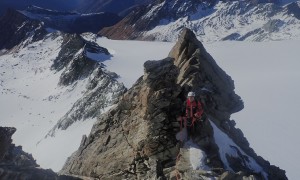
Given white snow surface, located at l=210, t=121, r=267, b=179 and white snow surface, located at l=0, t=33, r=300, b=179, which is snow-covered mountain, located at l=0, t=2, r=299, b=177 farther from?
white snow surface, located at l=0, t=33, r=300, b=179

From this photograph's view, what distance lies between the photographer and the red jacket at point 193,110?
23266mm

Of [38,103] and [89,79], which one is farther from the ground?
[89,79]

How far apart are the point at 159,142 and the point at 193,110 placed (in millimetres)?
2022

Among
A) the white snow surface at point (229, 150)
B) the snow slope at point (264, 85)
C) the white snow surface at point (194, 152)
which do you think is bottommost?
the white snow surface at point (194, 152)

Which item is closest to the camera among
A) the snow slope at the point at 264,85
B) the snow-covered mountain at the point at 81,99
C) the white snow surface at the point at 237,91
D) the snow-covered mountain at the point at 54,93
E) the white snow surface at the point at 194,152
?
the white snow surface at the point at 194,152

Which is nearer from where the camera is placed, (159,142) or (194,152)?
(194,152)

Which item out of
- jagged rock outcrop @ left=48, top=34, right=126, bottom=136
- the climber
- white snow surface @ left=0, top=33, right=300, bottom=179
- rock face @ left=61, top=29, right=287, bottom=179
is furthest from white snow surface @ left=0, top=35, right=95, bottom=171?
the climber

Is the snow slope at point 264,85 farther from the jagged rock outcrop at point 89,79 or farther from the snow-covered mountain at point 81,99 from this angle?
the jagged rock outcrop at point 89,79

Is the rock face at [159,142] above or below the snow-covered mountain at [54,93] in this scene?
below

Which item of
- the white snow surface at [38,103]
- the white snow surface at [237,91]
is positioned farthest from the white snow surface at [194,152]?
the white snow surface at [38,103]

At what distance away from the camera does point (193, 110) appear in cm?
2380

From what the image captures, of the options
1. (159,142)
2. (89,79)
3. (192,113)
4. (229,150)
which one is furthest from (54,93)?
(192,113)

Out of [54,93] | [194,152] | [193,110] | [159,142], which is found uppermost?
[54,93]

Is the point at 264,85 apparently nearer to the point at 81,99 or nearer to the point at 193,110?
the point at 81,99
